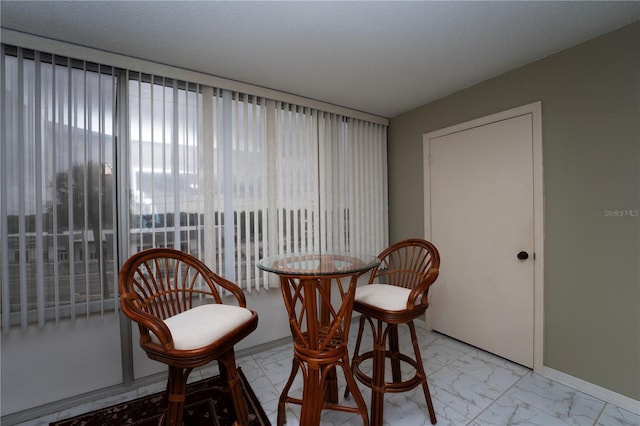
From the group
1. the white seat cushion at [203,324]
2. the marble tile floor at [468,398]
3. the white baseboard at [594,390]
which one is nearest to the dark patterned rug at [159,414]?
the marble tile floor at [468,398]

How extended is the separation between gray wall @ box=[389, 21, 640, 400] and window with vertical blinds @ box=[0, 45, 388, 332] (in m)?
1.92

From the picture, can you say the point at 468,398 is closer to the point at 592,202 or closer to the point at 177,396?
the point at 592,202

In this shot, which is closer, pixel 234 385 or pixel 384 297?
pixel 234 385

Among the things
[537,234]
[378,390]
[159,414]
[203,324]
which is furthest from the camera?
[537,234]

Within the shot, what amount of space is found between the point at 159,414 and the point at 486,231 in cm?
296

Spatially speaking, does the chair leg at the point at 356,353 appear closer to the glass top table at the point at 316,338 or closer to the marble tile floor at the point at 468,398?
the marble tile floor at the point at 468,398

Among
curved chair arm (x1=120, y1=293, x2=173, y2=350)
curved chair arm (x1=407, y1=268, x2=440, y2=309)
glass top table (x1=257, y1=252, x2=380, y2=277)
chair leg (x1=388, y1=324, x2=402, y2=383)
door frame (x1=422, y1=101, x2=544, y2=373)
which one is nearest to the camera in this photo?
curved chair arm (x1=120, y1=293, x2=173, y2=350)

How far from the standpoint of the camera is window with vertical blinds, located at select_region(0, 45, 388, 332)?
177cm

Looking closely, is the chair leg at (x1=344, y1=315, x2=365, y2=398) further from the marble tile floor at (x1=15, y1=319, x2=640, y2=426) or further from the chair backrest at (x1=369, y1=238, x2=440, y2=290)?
the chair backrest at (x1=369, y1=238, x2=440, y2=290)

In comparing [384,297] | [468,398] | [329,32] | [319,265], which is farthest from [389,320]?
[329,32]

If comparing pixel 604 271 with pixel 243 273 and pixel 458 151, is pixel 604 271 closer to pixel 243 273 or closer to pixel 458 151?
pixel 458 151

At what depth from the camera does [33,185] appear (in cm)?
179

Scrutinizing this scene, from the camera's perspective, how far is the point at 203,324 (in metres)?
1.35

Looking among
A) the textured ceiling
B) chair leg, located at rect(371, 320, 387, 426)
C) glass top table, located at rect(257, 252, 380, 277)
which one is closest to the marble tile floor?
chair leg, located at rect(371, 320, 387, 426)
